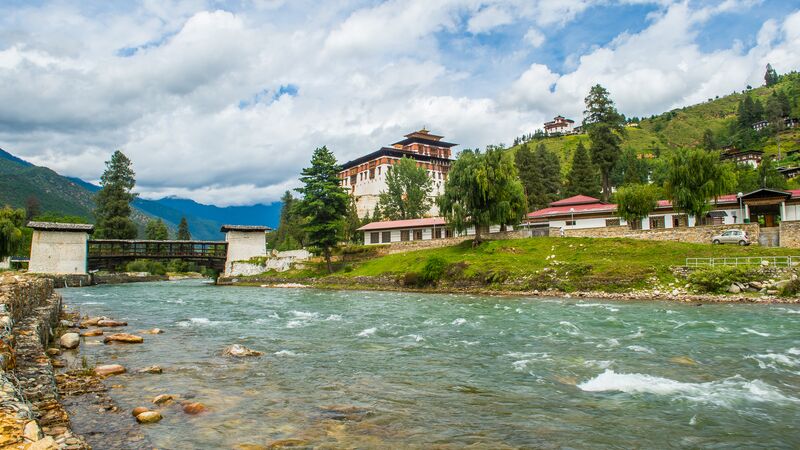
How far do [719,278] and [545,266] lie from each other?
11830mm

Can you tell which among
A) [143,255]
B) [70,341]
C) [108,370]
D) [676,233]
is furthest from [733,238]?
[143,255]

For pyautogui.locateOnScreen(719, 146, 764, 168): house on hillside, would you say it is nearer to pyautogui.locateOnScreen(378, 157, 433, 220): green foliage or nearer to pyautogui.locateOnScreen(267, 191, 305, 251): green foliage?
pyautogui.locateOnScreen(378, 157, 433, 220): green foliage

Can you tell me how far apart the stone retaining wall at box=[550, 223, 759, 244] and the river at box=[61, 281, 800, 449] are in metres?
22.0

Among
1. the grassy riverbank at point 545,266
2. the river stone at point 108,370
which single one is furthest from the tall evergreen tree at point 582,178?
the river stone at point 108,370

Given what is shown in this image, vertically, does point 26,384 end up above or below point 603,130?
below

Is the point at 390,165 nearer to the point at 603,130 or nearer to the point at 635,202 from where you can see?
the point at 603,130

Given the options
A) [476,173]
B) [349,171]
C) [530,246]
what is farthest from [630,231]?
[349,171]

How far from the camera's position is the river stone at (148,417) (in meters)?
7.40

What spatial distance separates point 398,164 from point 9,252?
170 feet

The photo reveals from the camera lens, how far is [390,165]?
10012 centimetres

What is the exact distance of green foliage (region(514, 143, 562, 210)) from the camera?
234ft

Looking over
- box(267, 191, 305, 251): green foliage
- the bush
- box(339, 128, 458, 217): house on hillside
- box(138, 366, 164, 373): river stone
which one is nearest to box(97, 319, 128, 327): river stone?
box(138, 366, 164, 373): river stone

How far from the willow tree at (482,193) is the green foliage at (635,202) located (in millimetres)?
9576

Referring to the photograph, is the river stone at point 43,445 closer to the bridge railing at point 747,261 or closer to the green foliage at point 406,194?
the bridge railing at point 747,261
